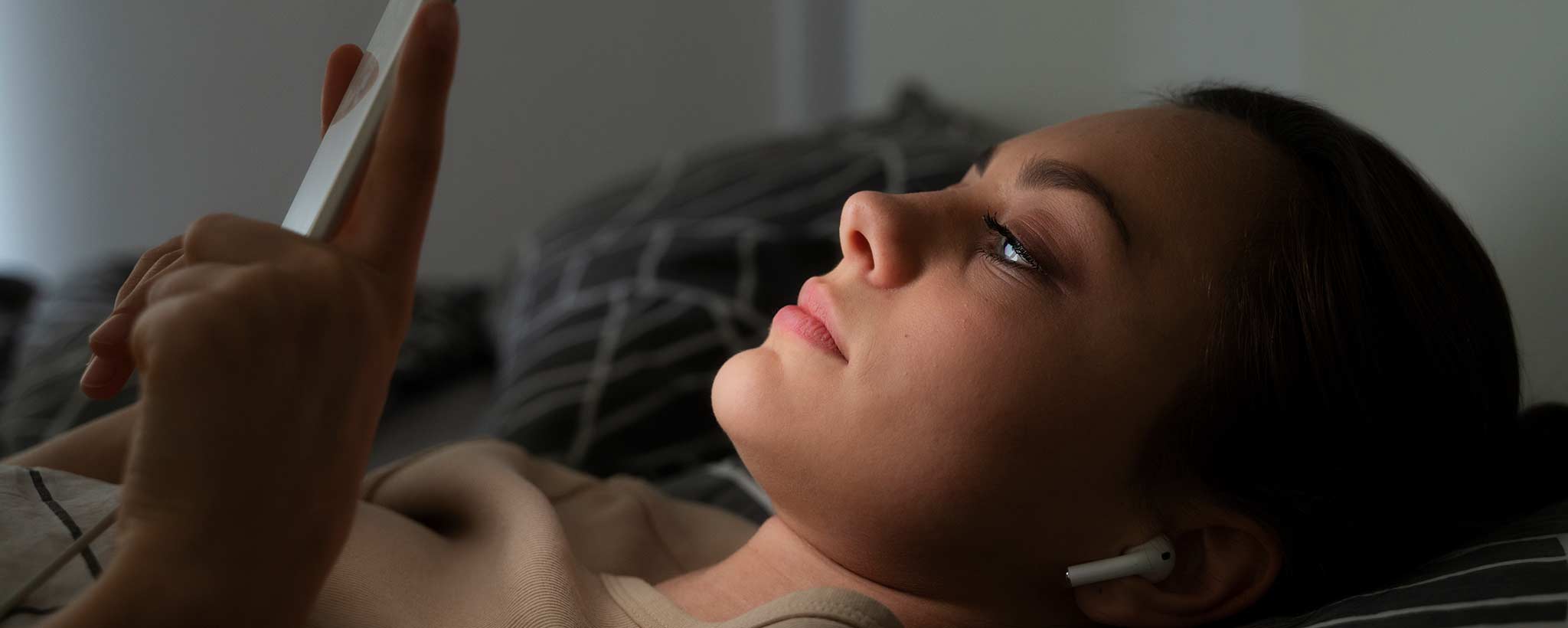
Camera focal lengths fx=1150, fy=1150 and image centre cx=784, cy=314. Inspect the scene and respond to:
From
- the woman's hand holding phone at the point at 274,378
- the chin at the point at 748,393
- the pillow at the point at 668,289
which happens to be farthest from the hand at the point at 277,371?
the pillow at the point at 668,289

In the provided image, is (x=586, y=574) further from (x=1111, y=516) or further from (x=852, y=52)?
(x=852, y=52)

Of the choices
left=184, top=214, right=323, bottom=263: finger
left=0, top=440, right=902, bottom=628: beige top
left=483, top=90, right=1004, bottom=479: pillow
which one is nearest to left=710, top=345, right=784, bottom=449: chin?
left=0, top=440, right=902, bottom=628: beige top

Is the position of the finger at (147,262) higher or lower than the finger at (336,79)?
lower

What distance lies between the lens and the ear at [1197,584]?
76 centimetres

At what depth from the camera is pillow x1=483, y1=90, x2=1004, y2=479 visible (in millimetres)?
1333

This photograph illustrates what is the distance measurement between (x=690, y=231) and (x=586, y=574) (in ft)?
2.44

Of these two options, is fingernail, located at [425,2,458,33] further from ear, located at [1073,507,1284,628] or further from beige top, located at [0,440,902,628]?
ear, located at [1073,507,1284,628]

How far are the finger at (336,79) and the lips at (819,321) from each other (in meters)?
0.32

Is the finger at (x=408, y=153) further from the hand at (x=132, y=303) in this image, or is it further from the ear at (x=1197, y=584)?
the ear at (x=1197, y=584)

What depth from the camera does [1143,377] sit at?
2.35ft

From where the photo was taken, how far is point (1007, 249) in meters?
0.76

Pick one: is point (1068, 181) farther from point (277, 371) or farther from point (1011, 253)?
point (277, 371)

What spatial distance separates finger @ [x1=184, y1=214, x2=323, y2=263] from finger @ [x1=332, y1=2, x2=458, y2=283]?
0.9 inches

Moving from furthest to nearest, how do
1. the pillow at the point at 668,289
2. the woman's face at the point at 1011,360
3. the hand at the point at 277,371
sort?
the pillow at the point at 668,289 < the woman's face at the point at 1011,360 < the hand at the point at 277,371
